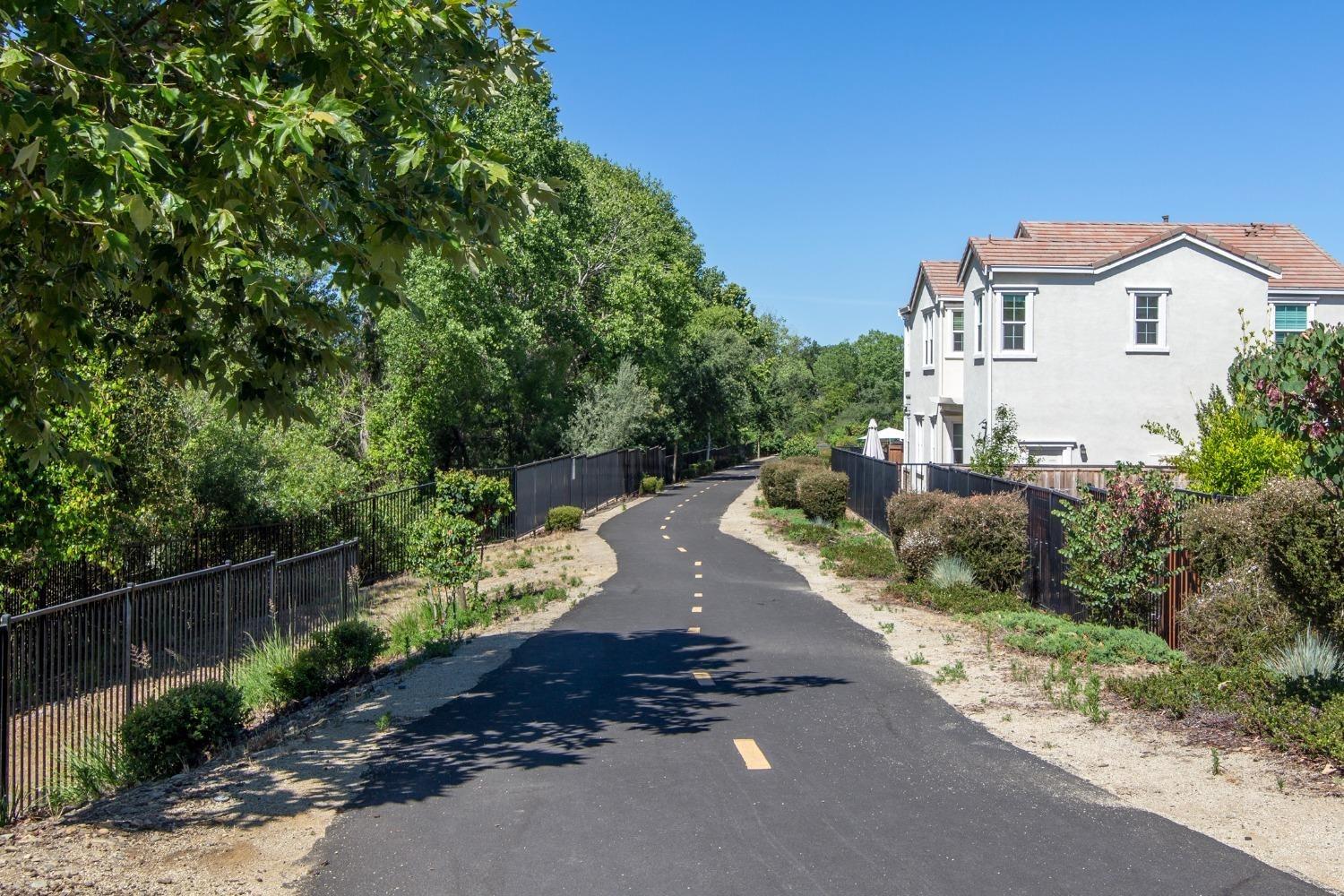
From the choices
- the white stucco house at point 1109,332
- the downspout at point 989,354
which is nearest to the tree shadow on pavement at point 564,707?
the downspout at point 989,354

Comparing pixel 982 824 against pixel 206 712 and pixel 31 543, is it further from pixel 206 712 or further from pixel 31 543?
pixel 31 543

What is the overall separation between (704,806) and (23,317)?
18.7ft

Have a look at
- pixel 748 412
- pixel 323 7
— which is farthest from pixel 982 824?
pixel 748 412

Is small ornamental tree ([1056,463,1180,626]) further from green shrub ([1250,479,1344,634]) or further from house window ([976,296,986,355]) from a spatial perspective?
house window ([976,296,986,355])

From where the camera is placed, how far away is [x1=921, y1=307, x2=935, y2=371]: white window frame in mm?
35931

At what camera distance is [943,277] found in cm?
3575

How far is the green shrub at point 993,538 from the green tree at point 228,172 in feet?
37.5

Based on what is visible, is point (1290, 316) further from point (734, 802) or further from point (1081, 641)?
point (734, 802)

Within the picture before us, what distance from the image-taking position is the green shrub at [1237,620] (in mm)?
11070

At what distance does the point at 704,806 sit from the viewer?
745cm

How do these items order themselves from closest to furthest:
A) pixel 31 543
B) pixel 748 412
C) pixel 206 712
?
1. pixel 206 712
2. pixel 31 543
3. pixel 748 412

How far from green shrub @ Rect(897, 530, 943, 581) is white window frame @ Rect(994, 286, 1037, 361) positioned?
37.1ft

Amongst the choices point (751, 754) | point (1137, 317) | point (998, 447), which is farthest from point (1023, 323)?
point (751, 754)

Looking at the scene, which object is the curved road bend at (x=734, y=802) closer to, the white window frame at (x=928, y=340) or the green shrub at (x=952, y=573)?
the green shrub at (x=952, y=573)
